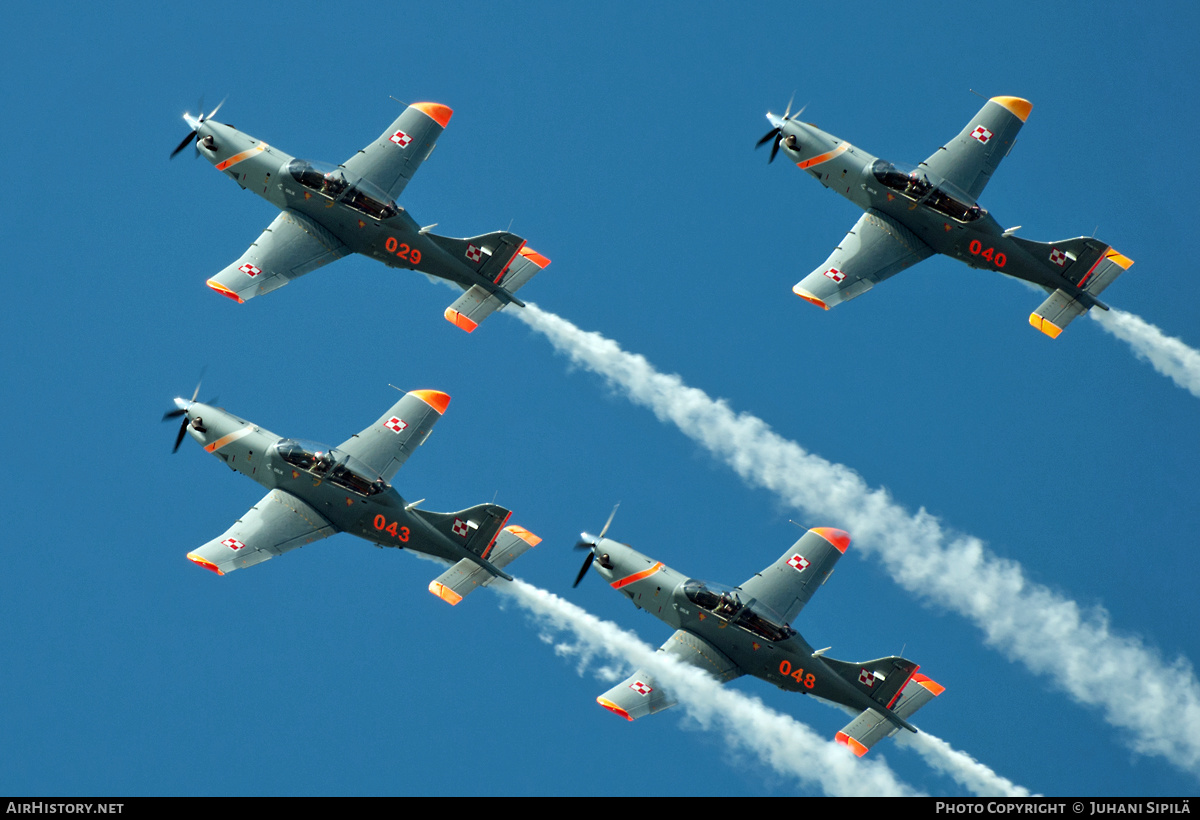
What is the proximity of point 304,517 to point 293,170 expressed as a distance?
36.7ft

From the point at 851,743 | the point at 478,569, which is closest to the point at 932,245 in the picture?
the point at 851,743

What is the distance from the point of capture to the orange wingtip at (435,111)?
202ft

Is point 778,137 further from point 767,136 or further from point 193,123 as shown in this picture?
point 193,123

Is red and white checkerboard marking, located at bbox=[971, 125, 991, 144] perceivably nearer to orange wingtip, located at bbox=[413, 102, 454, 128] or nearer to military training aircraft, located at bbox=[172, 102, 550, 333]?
military training aircraft, located at bbox=[172, 102, 550, 333]

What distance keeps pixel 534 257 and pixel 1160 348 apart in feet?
68.3

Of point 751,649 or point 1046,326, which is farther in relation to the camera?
point 1046,326

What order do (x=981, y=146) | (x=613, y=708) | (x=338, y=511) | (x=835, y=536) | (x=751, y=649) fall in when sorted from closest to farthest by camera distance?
1. (x=613, y=708)
2. (x=751, y=649)
3. (x=338, y=511)
4. (x=835, y=536)
5. (x=981, y=146)

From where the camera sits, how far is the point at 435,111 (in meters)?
61.7

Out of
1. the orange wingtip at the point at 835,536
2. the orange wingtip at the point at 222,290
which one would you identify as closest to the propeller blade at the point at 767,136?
the orange wingtip at the point at 835,536

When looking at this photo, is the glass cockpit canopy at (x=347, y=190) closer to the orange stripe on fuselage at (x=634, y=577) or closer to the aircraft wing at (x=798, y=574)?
the orange stripe on fuselage at (x=634, y=577)

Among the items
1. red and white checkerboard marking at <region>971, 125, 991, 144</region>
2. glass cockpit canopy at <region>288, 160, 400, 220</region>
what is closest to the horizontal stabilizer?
red and white checkerboard marking at <region>971, 125, 991, 144</region>

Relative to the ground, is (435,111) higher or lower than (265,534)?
higher
